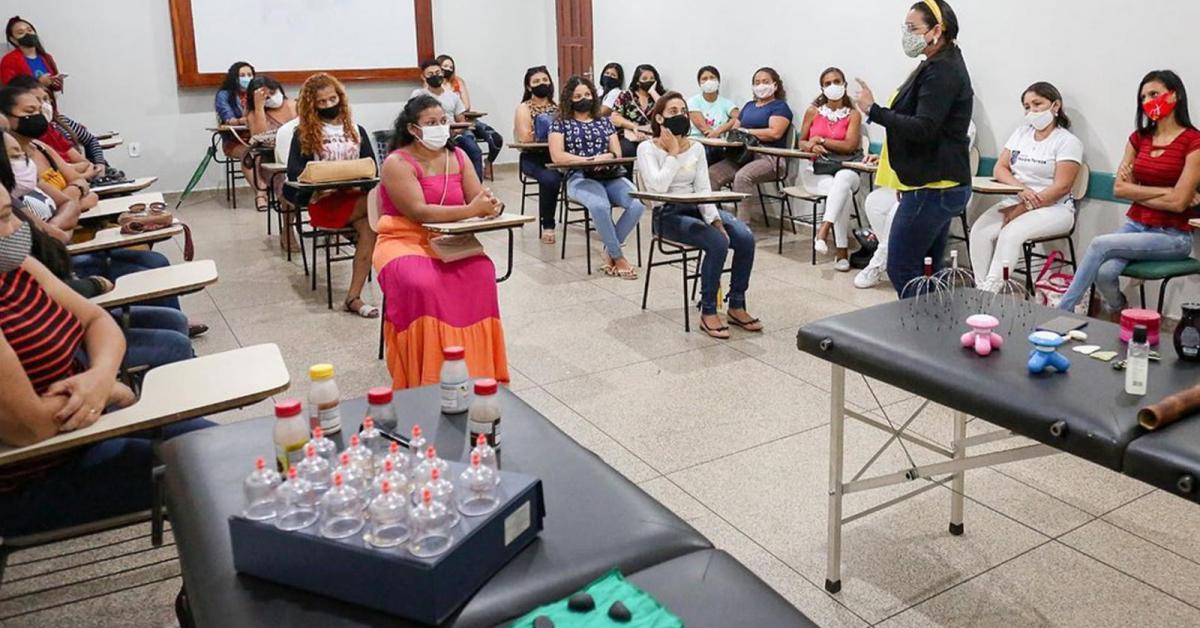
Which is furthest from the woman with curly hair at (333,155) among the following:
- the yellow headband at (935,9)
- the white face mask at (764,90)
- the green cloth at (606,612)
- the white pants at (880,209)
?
the green cloth at (606,612)

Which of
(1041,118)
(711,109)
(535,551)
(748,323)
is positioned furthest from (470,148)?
(535,551)

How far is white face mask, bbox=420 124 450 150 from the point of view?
12.0 ft

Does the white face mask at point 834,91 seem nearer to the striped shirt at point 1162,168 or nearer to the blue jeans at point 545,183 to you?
the blue jeans at point 545,183

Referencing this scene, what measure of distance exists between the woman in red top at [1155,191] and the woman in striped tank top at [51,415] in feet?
14.0

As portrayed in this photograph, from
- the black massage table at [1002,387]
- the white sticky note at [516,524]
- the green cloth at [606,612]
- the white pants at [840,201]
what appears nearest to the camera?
the green cloth at [606,612]

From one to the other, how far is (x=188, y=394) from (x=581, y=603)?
1.17m

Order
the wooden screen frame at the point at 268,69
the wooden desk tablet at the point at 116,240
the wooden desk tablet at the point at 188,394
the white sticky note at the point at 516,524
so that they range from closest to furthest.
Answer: the white sticky note at the point at 516,524
the wooden desk tablet at the point at 188,394
the wooden desk tablet at the point at 116,240
the wooden screen frame at the point at 268,69

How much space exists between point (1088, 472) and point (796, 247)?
3.74 metres

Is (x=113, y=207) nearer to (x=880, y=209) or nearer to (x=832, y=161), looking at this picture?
(x=880, y=209)

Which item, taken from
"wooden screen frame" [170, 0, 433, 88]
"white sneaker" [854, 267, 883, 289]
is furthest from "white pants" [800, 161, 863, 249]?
"wooden screen frame" [170, 0, 433, 88]

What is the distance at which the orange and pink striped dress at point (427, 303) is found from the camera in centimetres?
344

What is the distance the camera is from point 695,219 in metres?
4.72

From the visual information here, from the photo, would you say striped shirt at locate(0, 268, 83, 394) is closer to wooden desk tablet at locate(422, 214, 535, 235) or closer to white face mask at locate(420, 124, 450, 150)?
wooden desk tablet at locate(422, 214, 535, 235)

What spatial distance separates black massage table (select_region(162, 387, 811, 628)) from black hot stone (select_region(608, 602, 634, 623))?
10 cm
